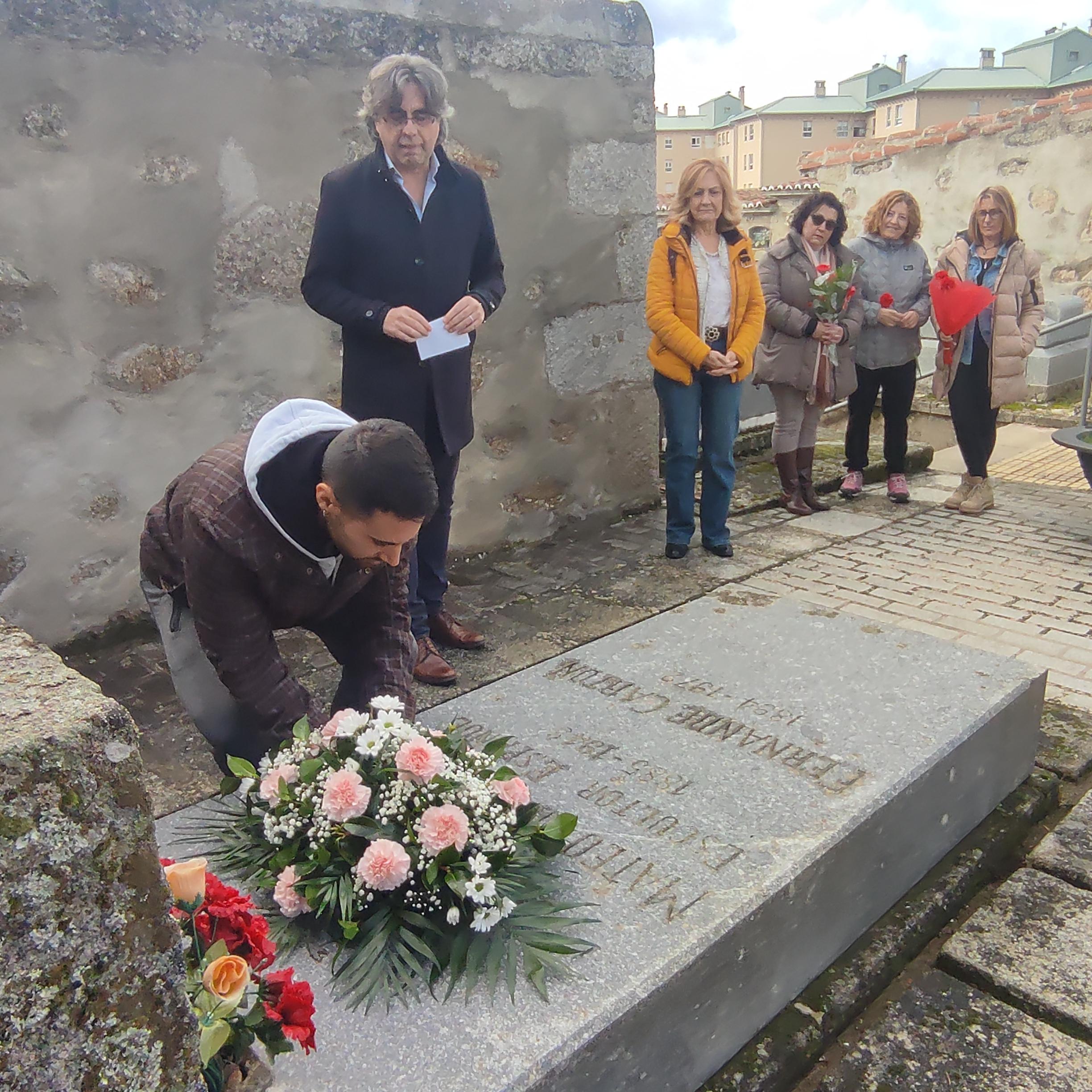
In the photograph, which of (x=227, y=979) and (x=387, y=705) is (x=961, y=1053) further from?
(x=227, y=979)


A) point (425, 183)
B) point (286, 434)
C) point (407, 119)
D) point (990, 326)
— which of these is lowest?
point (990, 326)

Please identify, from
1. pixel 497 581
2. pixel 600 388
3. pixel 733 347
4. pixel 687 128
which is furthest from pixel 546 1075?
pixel 687 128

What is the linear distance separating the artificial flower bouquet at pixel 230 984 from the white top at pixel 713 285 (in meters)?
3.32

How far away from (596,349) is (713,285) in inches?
26.0

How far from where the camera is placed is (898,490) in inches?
207

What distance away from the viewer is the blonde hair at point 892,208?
4.86 metres

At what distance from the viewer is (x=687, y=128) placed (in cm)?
5381

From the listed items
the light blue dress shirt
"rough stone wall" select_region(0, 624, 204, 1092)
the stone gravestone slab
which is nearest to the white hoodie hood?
the stone gravestone slab

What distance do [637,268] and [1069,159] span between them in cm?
677

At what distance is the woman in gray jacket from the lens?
490 cm

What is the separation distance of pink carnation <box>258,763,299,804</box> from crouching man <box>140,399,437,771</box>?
0.82 feet

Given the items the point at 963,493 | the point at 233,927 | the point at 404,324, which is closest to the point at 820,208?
the point at 963,493

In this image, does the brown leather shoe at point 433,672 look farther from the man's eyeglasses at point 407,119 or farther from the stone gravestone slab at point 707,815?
the man's eyeglasses at point 407,119

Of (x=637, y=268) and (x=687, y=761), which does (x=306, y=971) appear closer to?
(x=687, y=761)
